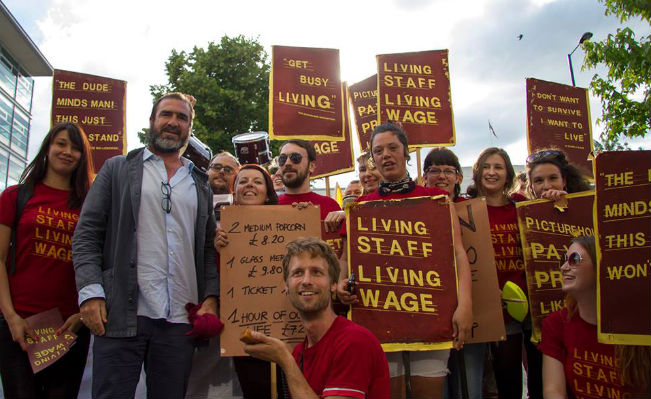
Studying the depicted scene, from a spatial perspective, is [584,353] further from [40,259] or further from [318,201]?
[40,259]

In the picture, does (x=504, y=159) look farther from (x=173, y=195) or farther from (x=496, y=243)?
(x=173, y=195)

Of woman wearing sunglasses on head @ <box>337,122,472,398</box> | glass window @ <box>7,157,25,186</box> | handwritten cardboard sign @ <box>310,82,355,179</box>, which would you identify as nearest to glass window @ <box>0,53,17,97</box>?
glass window @ <box>7,157,25,186</box>

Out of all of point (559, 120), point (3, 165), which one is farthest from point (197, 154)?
point (3, 165)

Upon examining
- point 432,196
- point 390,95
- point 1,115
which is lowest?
point 432,196

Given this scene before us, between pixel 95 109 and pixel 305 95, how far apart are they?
2.75 m

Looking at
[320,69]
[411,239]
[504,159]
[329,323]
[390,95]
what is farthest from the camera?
[320,69]

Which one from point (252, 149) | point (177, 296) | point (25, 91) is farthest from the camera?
point (25, 91)

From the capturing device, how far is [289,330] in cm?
329

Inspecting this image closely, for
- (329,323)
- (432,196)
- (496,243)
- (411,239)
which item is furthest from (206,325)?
(496,243)

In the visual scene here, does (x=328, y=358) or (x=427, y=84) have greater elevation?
(x=427, y=84)

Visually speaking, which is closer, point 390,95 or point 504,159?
point 504,159

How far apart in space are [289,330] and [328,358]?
91 centimetres

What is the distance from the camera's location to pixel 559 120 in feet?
22.1

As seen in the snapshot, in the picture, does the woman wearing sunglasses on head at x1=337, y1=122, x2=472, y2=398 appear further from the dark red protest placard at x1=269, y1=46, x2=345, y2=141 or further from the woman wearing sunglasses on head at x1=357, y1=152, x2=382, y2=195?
the dark red protest placard at x1=269, y1=46, x2=345, y2=141
